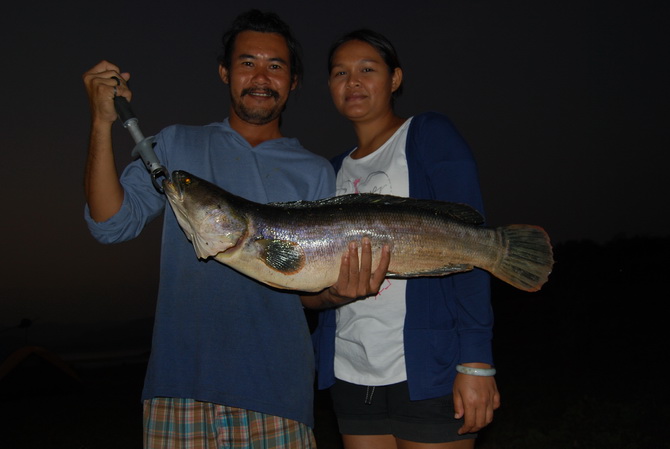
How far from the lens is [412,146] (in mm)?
3506

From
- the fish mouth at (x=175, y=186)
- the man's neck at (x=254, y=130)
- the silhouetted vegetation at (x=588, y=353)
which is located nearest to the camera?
the fish mouth at (x=175, y=186)

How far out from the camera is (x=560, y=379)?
13109mm

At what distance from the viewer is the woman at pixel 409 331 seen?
314 centimetres

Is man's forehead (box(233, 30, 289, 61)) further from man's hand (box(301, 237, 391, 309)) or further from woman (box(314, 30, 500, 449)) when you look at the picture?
man's hand (box(301, 237, 391, 309))

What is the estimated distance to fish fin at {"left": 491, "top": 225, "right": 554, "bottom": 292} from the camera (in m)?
3.22

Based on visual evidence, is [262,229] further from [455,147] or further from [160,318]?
[455,147]

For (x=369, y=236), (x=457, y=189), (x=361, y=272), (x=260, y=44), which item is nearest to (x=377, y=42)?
(x=260, y=44)

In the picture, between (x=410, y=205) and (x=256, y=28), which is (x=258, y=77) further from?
(x=410, y=205)

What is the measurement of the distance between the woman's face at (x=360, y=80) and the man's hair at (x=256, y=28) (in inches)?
19.3

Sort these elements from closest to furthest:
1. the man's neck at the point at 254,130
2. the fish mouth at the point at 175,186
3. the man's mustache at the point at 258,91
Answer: the fish mouth at the point at 175,186, the man's mustache at the point at 258,91, the man's neck at the point at 254,130

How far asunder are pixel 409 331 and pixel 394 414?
57cm

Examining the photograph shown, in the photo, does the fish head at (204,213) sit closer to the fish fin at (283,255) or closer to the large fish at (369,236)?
the large fish at (369,236)

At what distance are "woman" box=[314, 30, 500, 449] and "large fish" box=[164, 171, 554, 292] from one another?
0.62 ft

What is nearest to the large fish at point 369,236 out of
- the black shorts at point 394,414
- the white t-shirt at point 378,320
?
the white t-shirt at point 378,320
